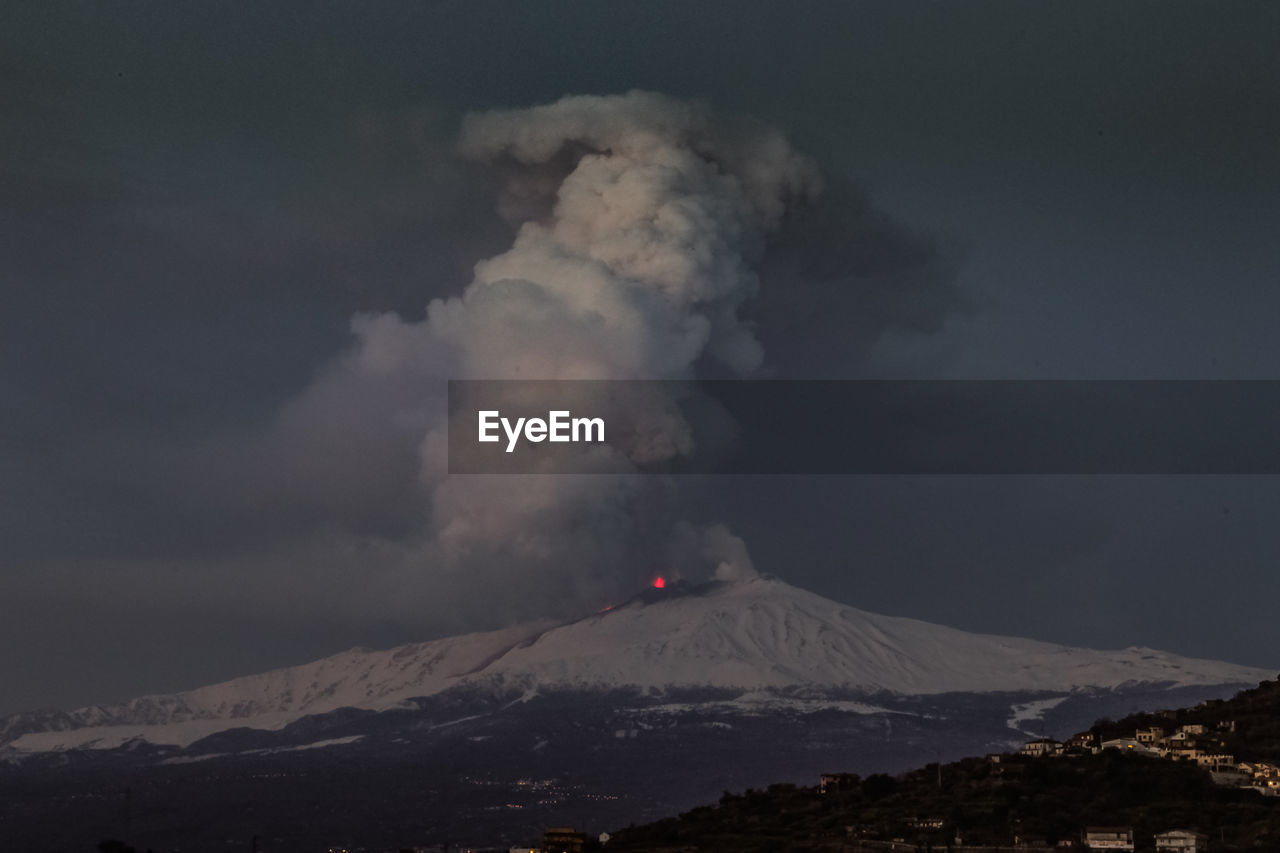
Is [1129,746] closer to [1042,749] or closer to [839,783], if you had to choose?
[1042,749]

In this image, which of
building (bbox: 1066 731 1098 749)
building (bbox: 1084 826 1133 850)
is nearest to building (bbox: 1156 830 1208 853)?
building (bbox: 1084 826 1133 850)

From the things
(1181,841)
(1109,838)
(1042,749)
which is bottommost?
(1181,841)

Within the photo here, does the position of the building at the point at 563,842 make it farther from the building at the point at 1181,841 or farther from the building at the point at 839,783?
the building at the point at 1181,841

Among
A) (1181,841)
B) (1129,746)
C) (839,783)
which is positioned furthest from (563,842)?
(1181,841)

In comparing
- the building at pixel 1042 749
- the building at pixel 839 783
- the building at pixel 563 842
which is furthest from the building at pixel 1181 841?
the building at pixel 563 842

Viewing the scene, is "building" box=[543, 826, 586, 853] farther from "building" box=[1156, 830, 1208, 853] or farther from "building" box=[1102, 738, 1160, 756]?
"building" box=[1156, 830, 1208, 853]

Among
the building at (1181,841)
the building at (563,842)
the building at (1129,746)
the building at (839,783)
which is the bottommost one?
the building at (1181,841)

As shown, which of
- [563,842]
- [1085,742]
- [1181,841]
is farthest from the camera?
[1085,742]
